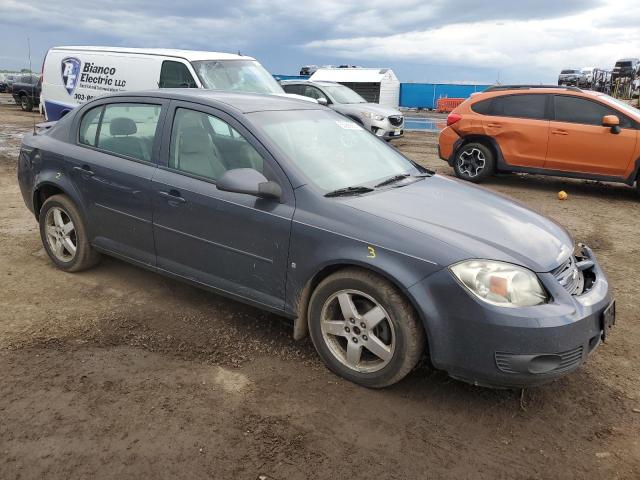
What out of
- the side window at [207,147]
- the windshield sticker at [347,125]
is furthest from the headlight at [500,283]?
the windshield sticker at [347,125]

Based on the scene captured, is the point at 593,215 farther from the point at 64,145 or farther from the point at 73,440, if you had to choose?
the point at 73,440

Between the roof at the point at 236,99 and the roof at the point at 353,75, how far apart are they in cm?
2294

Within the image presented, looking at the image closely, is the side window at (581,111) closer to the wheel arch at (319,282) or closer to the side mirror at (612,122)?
the side mirror at (612,122)

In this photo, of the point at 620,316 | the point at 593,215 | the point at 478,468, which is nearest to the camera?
the point at 478,468

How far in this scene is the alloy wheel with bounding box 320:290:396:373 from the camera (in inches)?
119

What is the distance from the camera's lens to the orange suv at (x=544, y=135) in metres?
8.52

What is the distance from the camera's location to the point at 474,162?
9.80 m

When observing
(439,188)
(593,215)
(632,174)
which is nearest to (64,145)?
(439,188)

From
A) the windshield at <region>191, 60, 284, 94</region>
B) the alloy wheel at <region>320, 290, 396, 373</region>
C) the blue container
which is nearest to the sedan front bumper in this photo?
the alloy wheel at <region>320, 290, 396, 373</region>

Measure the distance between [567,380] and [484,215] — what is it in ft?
3.67

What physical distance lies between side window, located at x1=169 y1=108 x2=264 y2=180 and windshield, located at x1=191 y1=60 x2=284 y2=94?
5.29 metres

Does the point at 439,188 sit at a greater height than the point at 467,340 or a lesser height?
greater

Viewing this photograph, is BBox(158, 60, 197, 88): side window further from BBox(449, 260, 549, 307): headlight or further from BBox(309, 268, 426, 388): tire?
BBox(449, 260, 549, 307): headlight

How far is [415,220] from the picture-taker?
3.06 metres
